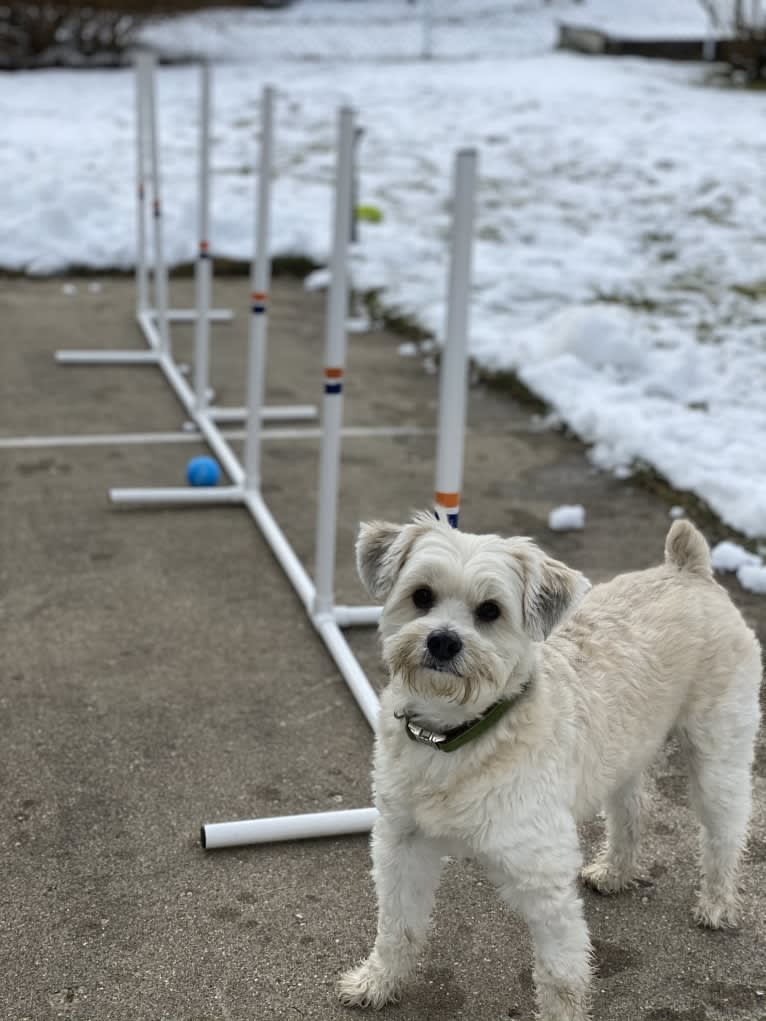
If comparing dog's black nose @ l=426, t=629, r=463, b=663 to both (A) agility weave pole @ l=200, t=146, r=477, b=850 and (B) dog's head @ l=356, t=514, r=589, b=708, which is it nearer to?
(B) dog's head @ l=356, t=514, r=589, b=708

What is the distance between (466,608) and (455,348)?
1322 millimetres

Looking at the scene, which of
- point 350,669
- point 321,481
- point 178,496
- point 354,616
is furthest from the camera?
point 178,496

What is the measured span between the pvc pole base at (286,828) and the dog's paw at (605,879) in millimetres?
651

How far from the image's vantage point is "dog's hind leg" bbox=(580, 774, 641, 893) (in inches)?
143

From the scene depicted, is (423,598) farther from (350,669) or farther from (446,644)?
(350,669)

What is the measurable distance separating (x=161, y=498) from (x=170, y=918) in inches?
131

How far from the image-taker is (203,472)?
679 centimetres

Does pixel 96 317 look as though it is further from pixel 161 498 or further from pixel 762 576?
pixel 762 576

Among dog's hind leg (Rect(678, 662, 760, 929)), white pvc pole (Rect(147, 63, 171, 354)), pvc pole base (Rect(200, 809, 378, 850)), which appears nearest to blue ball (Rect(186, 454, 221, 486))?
white pvc pole (Rect(147, 63, 171, 354))

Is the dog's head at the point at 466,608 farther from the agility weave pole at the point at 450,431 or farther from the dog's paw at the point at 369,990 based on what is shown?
the agility weave pole at the point at 450,431

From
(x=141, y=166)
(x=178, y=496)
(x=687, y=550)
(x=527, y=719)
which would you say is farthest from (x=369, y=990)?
(x=141, y=166)

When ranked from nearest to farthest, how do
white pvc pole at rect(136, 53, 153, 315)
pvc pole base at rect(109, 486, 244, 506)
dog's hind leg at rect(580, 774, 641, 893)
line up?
1. dog's hind leg at rect(580, 774, 641, 893)
2. pvc pole base at rect(109, 486, 244, 506)
3. white pvc pole at rect(136, 53, 153, 315)

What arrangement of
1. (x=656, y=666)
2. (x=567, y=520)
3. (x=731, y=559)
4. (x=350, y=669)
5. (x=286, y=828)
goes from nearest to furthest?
(x=656, y=666), (x=286, y=828), (x=350, y=669), (x=731, y=559), (x=567, y=520)

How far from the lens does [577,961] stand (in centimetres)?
292
